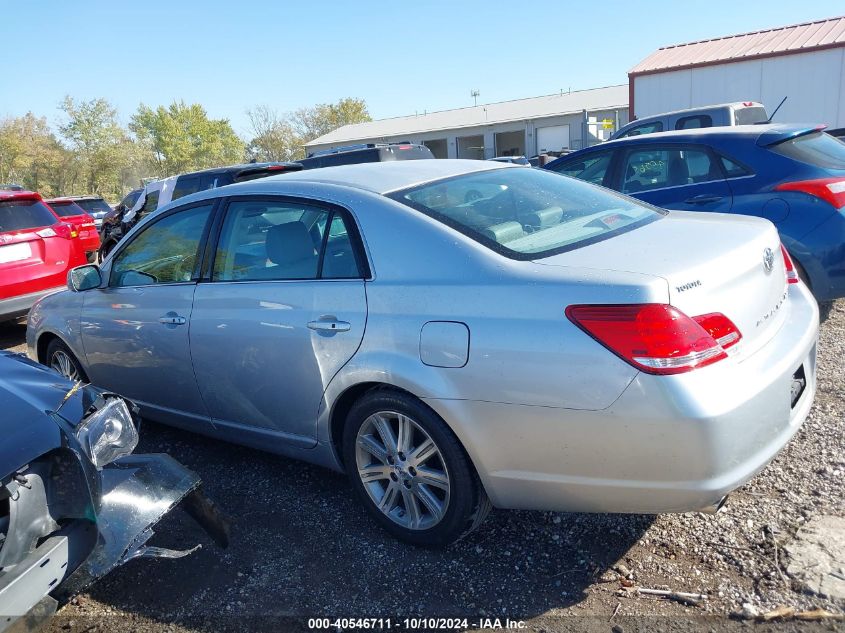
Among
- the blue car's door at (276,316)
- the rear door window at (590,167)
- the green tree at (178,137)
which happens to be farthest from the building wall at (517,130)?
the blue car's door at (276,316)

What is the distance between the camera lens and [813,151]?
5.29 m

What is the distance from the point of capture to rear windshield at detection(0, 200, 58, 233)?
7.60m

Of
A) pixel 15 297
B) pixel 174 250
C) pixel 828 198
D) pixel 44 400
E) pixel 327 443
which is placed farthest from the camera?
pixel 15 297

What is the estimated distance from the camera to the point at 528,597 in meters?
2.66

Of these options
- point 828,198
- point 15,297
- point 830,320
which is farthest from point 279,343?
point 15,297

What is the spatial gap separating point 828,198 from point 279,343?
4089 mm

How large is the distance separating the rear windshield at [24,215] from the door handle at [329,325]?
6.01 m

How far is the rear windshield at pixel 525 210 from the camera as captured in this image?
2877 millimetres

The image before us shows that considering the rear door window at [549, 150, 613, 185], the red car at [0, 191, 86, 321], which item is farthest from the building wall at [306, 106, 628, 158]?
the red car at [0, 191, 86, 321]

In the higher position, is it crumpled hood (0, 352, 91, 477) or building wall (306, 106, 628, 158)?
crumpled hood (0, 352, 91, 477)

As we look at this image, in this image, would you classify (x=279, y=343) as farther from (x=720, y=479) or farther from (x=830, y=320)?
(x=830, y=320)

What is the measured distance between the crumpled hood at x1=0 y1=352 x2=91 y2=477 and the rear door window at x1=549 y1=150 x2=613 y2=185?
4.87 meters

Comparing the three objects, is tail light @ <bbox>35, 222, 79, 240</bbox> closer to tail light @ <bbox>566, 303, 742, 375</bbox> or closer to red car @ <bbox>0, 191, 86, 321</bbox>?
red car @ <bbox>0, 191, 86, 321</bbox>

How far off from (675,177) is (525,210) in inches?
127
